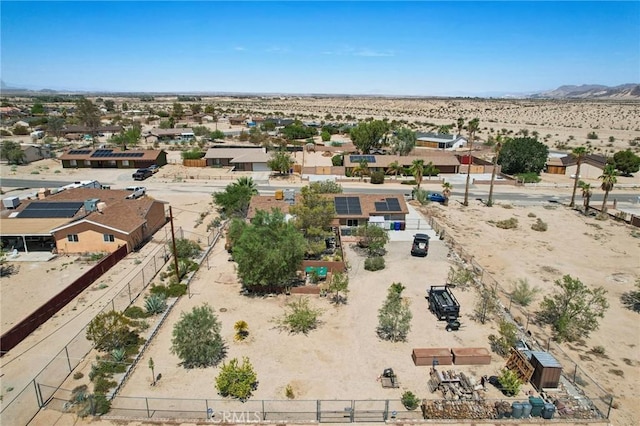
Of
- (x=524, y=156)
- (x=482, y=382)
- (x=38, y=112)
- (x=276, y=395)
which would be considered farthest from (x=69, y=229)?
(x=38, y=112)

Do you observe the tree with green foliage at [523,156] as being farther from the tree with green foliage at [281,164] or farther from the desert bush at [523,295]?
the desert bush at [523,295]

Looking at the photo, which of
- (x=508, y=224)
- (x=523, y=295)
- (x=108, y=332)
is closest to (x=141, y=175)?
(x=108, y=332)

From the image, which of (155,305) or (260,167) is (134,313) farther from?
(260,167)

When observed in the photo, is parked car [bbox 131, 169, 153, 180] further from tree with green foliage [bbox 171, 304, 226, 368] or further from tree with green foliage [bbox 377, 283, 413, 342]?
tree with green foliage [bbox 377, 283, 413, 342]

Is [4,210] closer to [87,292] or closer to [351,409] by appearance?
[87,292]

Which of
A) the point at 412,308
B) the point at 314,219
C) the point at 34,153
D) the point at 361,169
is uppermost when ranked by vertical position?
the point at 314,219

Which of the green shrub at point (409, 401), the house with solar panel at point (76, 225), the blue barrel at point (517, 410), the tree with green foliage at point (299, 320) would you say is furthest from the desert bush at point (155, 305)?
the blue barrel at point (517, 410)
